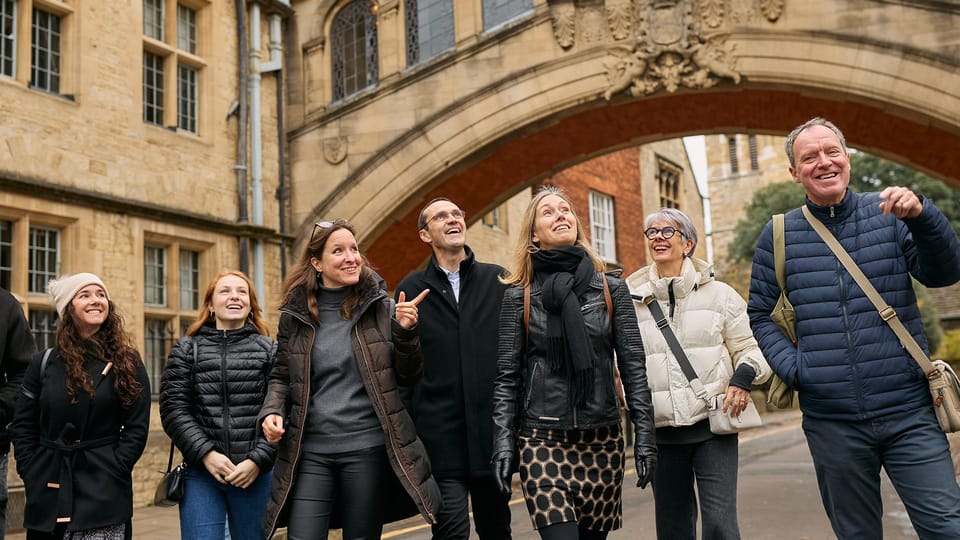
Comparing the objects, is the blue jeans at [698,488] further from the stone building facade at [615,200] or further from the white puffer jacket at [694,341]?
the stone building facade at [615,200]

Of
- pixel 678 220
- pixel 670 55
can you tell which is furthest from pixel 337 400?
pixel 670 55

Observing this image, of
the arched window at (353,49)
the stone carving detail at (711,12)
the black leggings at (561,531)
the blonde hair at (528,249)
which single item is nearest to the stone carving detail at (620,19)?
the stone carving detail at (711,12)

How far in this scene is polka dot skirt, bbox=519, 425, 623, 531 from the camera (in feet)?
12.5

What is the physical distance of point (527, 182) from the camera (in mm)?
15359

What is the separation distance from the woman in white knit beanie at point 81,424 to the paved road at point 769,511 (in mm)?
3754

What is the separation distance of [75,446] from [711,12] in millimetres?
10156

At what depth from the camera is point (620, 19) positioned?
495 inches

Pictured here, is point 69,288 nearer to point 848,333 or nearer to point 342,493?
point 342,493

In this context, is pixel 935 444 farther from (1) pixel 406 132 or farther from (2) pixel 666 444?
(1) pixel 406 132

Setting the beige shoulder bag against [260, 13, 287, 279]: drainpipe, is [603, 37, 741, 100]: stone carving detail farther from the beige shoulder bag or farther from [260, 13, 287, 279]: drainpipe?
the beige shoulder bag

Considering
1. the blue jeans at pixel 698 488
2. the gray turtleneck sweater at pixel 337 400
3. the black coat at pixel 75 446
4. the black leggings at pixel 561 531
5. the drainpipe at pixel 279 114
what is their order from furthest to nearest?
the drainpipe at pixel 279 114 → the black coat at pixel 75 446 → the blue jeans at pixel 698 488 → the gray turtleneck sweater at pixel 337 400 → the black leggings at pixel 561 531

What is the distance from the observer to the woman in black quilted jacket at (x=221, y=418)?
4535mm

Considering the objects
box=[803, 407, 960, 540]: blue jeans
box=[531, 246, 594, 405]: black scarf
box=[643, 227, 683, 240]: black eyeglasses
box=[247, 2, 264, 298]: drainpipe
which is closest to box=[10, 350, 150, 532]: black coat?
box=[531, 246, 594, 405]: black scarf

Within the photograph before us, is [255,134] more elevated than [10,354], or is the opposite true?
[255,134]
